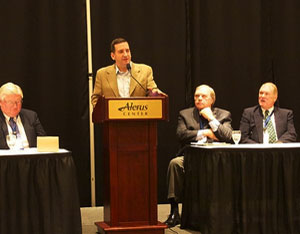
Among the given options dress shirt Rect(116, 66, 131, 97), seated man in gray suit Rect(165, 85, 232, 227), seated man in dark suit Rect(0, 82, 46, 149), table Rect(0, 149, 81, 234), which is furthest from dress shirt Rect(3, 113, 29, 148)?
seated man in gray suit Rect(165, 85, 232, 227)

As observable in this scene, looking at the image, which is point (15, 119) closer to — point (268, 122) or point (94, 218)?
point (94, 218)

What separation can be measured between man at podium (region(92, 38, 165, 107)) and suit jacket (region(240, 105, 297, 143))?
1.25m

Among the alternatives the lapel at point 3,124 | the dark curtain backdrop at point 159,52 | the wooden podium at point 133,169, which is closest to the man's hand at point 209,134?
the wooden podium at point 133,169

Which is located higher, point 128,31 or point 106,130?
point 128,31

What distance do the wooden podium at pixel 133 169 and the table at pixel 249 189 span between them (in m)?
0.43

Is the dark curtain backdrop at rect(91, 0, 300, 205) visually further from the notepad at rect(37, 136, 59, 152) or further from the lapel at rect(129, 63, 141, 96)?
the notepad at rect(37, 136, 59, 152)

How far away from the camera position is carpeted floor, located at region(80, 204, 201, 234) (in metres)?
5.28

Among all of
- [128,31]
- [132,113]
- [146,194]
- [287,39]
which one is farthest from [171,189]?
[287,39]

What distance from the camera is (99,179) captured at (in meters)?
6.65

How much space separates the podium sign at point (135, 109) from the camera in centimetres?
463

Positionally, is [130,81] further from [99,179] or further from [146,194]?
[99,179]

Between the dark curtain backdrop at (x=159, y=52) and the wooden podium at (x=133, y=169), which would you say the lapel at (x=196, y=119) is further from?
the dark curtain backdrop at (x=159, y=52)

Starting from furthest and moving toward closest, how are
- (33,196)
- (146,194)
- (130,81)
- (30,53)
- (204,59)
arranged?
(204,59) < (30,53) < (130,81) < (146,194) < (33,196)

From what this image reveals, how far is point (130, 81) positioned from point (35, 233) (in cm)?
157
